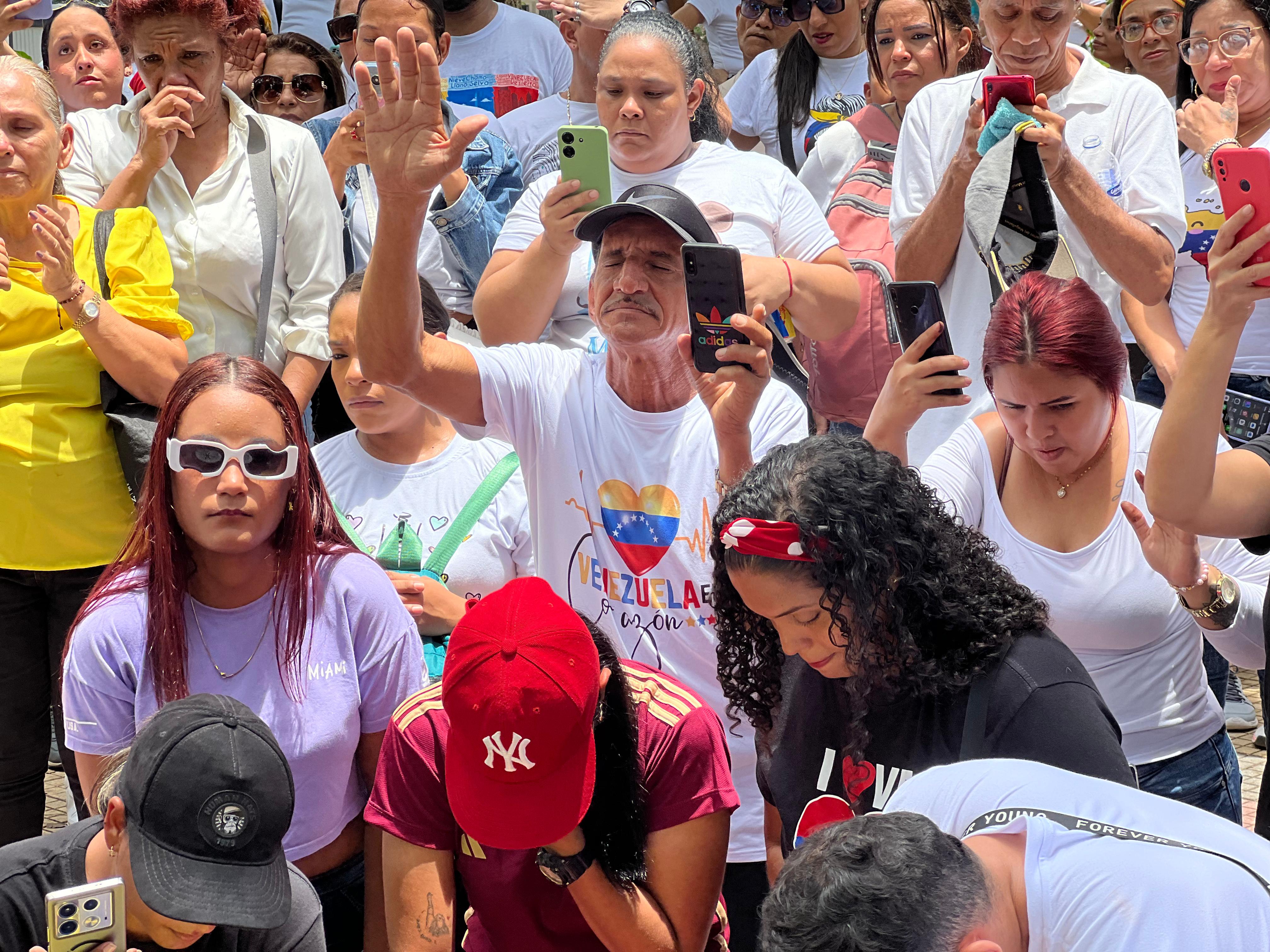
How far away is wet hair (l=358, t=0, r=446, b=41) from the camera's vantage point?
13.8 feet

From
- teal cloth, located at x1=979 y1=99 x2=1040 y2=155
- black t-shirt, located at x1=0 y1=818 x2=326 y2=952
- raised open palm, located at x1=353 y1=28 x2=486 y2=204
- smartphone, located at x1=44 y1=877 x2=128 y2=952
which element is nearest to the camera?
smartphone, located at x1=44 y1=877 x2=128 y2=952

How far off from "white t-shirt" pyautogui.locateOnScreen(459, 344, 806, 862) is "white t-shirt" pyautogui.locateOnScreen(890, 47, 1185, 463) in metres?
0.61

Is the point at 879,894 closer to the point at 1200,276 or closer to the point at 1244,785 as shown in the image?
the point at 1200,276

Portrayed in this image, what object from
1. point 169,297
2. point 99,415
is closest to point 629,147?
point 169,297

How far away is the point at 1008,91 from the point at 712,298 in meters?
0.88

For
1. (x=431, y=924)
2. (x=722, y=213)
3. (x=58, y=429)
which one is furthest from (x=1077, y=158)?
(x=58, y=429)

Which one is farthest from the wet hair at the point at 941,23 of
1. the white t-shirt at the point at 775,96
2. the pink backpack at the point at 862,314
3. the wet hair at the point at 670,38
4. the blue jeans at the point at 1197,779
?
the blue jeans at the point at 1197,779

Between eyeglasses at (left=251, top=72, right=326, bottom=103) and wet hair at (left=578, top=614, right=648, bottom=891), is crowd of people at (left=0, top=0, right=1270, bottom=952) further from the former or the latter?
eyeglasses at (left=251, top=72, right=326, bottom=103)

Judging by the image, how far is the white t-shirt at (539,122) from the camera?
468cm

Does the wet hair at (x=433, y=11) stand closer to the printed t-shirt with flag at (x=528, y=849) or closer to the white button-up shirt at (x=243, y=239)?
the white button-up shirt at (x=243, y=239)

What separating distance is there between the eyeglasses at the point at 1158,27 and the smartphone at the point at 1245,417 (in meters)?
2.11

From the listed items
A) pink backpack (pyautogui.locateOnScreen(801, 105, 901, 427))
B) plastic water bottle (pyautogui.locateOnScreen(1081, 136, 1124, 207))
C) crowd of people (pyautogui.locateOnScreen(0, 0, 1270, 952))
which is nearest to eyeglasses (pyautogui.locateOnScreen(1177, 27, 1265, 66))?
crowd of people (pyautogui.locateOnScreen(0, 0, 1270, 952))

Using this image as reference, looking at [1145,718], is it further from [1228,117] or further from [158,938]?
[158,938]

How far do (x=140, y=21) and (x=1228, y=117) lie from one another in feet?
9.40
